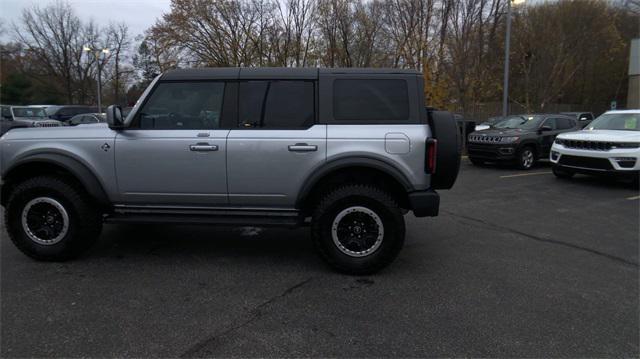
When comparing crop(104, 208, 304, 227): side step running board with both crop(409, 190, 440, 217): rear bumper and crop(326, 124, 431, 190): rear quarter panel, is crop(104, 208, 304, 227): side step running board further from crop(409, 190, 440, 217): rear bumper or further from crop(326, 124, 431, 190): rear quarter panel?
crop(409, 190, 440, 217): rear bumper

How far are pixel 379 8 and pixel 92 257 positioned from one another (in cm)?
2501

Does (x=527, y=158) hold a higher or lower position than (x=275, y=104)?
lower

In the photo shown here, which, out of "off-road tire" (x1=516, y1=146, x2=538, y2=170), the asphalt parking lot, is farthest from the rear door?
"off-road tire" (x1=516, y1=146, x2=538, y2=170)

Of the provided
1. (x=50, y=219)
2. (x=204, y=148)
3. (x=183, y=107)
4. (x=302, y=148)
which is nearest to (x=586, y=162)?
(x=302, y=148)

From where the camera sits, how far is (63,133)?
4527mm

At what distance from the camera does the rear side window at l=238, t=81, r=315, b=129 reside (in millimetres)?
4344

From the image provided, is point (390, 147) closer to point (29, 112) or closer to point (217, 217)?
point (217, 217)

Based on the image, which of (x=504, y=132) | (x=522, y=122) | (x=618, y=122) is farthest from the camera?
(x=522, y=122)

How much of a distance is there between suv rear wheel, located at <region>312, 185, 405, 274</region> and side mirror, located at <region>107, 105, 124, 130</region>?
2.21m

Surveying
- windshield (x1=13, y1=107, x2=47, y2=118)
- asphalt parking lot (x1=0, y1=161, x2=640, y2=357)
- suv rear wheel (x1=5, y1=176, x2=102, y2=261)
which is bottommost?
asphalt parking lot (x1=0, y1=161, x2=640, y2=357)

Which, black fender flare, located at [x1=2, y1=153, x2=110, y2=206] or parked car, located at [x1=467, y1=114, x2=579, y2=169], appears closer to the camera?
black fender flare, located at [x1=2, y1=153, x2=110, y2=206]

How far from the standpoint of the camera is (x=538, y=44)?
31.3m

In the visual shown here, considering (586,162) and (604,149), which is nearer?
(604,149)

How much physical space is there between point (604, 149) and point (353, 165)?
25.8ft
